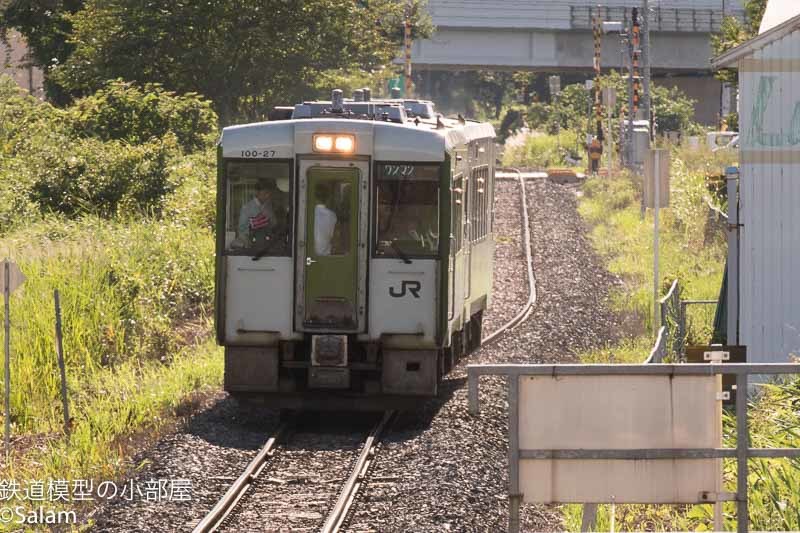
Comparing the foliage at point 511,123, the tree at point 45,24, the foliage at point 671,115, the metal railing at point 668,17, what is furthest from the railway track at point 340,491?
the foliage at point 511,123

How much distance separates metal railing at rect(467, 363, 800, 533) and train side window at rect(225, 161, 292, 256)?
20.7 feet

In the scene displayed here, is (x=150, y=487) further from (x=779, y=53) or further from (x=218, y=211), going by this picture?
(x=779, y=53)

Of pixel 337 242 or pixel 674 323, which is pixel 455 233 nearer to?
pixel 337 242

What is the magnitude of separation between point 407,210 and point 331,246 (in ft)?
2.58

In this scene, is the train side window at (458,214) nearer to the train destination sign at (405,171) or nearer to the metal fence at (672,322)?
the train destination sign at (405,171)

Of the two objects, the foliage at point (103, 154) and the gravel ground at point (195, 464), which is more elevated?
the foliage at point (103, 154)

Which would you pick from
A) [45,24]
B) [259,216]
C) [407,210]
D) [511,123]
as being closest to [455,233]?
[407,210]

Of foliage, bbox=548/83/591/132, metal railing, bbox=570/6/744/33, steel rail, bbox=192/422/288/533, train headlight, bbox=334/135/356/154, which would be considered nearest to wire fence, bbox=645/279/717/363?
train headlight, bbox=334/135/356/154

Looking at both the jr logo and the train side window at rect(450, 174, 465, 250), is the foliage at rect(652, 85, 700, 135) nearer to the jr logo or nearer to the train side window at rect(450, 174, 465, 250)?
the train side window at rect(450, 174, 465, 250)

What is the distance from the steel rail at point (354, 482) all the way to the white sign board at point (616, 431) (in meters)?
2.70

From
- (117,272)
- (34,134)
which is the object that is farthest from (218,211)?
(34,134)

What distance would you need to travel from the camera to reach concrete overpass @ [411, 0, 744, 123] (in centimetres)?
6525

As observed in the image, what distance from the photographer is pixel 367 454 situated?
1228 cm

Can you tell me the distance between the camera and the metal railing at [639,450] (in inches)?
285
